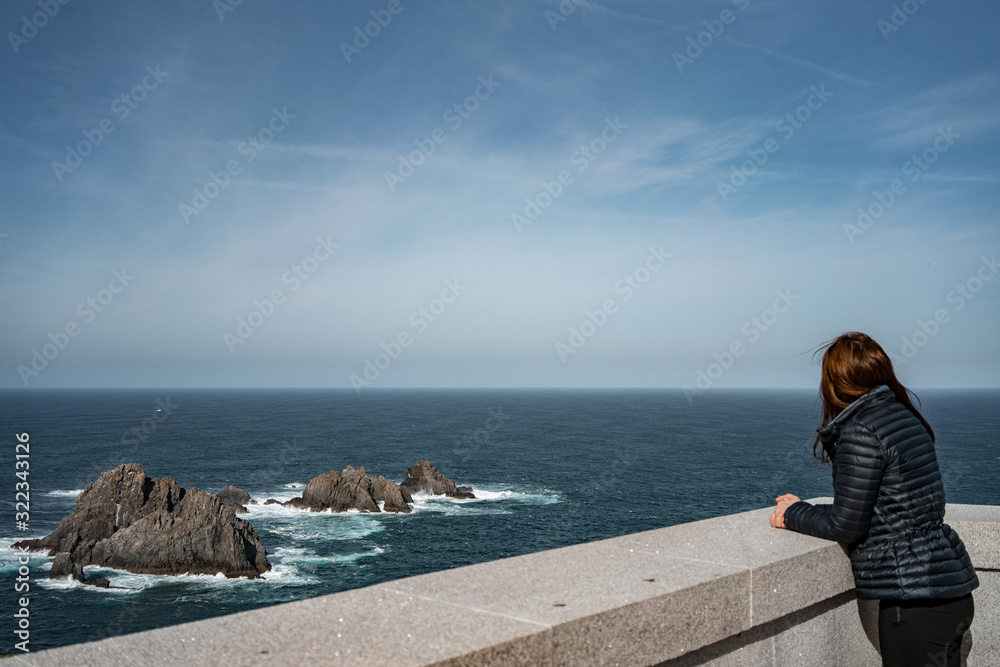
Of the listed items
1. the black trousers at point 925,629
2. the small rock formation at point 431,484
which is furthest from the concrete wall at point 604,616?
the small rock formation at point 431,484

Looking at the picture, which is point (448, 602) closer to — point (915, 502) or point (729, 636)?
point (729, 636)

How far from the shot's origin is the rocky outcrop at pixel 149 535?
3519 cm

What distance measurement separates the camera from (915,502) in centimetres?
293

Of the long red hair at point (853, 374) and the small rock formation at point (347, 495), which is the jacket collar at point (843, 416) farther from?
the small rock formation at point (347, 495)

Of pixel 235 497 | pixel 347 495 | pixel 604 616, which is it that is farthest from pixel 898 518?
pixel 235 497

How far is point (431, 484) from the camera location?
182ft

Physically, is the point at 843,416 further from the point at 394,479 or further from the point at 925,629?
the point at 394,479

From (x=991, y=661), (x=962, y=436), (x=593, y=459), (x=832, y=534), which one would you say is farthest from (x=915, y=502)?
(x=962, y=436)

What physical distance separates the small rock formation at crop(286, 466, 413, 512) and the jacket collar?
47.6m

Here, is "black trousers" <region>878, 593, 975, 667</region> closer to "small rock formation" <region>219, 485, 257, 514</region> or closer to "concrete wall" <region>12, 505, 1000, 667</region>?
"concrete wall" <region>12, 505, 1000, 667</region>

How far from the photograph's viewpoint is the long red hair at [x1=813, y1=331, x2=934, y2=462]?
308 centimetres

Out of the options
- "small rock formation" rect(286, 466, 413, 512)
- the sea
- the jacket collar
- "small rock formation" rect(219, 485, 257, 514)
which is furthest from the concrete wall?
"small rock formation" rect(219, 485, 257, 514)

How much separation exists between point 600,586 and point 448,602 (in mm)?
603

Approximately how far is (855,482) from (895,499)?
0.58 feet
